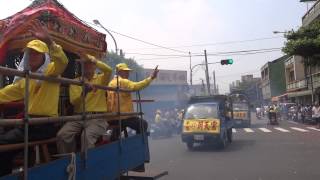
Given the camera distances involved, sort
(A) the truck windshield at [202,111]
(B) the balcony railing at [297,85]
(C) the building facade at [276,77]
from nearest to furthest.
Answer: (A) the truck windshield at [202,111] → (B) the balcony railing at [297,85] → (C) the building facade at [276,77]

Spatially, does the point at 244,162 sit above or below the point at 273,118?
below

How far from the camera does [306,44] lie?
2400 cm

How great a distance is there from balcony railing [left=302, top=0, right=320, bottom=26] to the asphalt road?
19.9 metres

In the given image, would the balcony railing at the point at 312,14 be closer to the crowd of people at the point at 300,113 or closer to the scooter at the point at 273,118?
the crowd of people at the point at 300,113

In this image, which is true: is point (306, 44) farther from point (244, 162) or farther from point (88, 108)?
point (88, 108)

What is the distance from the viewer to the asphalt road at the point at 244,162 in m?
10.8

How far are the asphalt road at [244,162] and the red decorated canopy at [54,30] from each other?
113 inches

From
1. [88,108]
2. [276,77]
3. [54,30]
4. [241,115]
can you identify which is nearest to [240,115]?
[241,115]

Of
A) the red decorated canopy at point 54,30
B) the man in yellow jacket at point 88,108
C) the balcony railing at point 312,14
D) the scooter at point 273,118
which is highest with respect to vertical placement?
the balcony railing at point 312,14

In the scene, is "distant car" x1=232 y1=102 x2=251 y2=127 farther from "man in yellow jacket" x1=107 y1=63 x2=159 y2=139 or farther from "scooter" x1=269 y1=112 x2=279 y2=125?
"man in yellow jacket" x1=107 y1=63 x2=159 y2=139

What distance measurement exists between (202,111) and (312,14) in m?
23.9

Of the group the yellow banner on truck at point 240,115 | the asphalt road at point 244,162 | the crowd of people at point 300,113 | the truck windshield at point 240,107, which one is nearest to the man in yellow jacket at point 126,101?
the asphalt road at point 244,162

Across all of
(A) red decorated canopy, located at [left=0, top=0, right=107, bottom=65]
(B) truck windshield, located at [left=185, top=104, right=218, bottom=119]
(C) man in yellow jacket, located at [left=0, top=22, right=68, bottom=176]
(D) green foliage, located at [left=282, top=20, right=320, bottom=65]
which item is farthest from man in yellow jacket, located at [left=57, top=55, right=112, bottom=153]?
(D) green foliage, located at [left=282, top=20, right=320, bottom=65]

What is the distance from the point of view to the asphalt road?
35.4 feet
